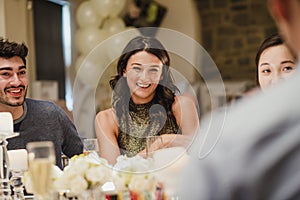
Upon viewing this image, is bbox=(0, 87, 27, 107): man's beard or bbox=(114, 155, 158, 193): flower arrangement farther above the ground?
bbox=(0, 87, 27, 107): man's beard

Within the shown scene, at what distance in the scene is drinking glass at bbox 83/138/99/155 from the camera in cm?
227

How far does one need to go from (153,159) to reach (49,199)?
522 millimetres

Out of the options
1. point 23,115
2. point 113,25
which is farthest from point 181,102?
point 113,25

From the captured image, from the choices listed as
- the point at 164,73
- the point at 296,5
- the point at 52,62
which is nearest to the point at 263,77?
the point at 164,73

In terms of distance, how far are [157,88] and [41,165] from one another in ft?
2.65

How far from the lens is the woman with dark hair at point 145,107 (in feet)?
7.32

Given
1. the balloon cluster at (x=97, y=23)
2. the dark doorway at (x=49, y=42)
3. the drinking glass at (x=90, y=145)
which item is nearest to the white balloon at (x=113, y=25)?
the balloon cluster at (x=97, y=23)

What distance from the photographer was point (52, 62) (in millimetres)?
4449

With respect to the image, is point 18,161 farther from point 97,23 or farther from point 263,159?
point 263,159

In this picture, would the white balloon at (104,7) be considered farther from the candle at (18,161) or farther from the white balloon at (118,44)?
the candle at (18,161)

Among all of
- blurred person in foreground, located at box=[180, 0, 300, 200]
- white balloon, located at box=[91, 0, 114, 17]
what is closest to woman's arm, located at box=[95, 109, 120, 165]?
white balloon, located at box=[91, 0, 114, 17]

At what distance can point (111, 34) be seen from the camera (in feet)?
10.4

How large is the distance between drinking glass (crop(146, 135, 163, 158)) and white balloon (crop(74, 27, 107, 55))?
47.1 inches

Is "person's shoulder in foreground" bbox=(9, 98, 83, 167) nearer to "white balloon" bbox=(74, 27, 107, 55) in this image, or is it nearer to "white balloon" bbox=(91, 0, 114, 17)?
"white balloon" bbox=(74, 27, 107, 55)
